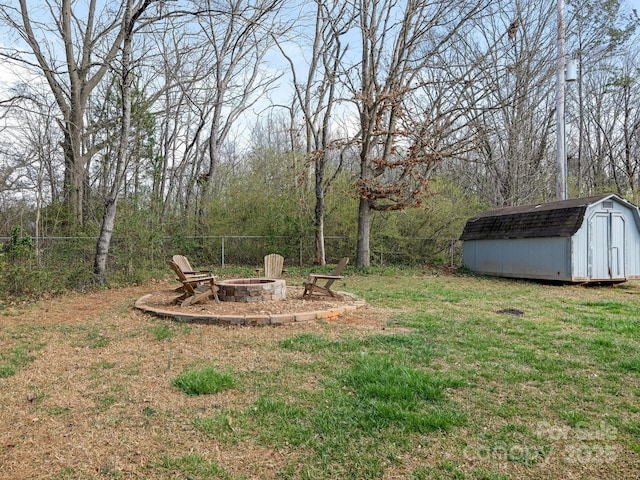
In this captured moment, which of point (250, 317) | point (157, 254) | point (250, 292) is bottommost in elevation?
point (250, 317)

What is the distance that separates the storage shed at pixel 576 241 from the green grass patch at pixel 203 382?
34.9ft

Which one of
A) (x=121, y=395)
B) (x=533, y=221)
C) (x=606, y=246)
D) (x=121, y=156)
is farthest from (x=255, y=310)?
(x=606, y=246)

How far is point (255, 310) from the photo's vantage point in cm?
646

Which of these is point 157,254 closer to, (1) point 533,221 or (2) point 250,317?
(2) point 250,317

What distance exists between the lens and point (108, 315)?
6.77 m

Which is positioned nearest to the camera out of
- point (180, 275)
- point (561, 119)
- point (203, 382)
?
point (203, 382)

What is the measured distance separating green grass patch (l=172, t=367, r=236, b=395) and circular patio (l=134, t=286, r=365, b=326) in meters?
2.02

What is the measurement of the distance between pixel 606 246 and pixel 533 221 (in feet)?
6.45

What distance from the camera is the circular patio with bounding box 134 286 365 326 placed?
236 inches

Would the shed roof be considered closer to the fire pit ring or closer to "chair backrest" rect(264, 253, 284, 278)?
"chair backrest" rect(264, 253, 284, 278)

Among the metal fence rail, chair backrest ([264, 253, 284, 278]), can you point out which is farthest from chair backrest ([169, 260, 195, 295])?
the metal fence rail

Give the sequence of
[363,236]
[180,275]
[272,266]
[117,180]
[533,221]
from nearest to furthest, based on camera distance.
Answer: [180,275]
[272,266]
[117,180]
[533,221]
[363,236]

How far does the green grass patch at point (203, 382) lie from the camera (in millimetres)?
3588

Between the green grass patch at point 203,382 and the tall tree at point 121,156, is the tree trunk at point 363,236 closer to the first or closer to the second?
the tall tree at point 121,156
